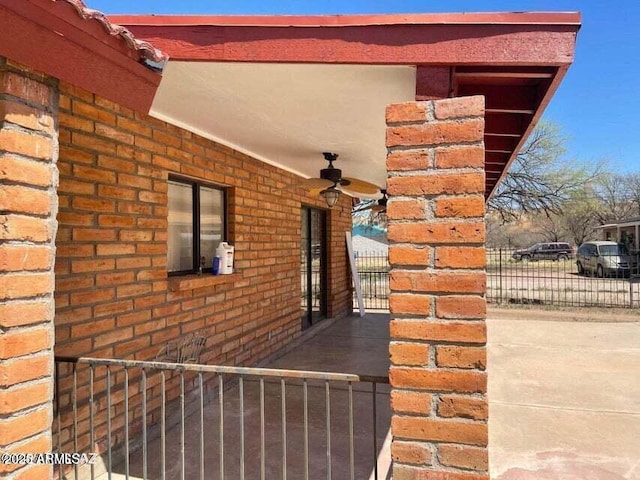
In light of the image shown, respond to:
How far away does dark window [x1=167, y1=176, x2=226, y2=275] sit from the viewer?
3862 mm

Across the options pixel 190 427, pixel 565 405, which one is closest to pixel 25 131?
pixel 190 427

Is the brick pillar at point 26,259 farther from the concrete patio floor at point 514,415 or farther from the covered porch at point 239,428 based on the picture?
the concrete patio floor at point 514,415

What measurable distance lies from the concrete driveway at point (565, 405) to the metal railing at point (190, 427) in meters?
1.10

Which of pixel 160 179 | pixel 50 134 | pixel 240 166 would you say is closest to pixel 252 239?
pixel 240 166

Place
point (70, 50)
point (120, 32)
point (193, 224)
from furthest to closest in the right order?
point (193, 224) < point (120, 32) < point (70, 50)

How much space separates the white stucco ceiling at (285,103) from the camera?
7.63ft

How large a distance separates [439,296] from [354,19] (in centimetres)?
129

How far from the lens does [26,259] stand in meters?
1.69

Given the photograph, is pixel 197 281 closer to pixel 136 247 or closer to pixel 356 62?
pixel 136 247

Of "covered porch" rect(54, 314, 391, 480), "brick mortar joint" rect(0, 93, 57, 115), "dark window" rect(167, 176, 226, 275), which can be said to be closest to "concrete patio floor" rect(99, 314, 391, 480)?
"covered porch" rect(54, 314, 391, 480)

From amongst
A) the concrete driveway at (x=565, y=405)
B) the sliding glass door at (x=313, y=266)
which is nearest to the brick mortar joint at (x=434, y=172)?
the concrete driveway at (x=565, y=405)

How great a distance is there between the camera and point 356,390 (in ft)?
14.4

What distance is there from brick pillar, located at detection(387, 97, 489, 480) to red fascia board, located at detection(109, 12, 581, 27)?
423 millimetres

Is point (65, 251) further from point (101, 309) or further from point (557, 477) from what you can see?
point (557, 477)
